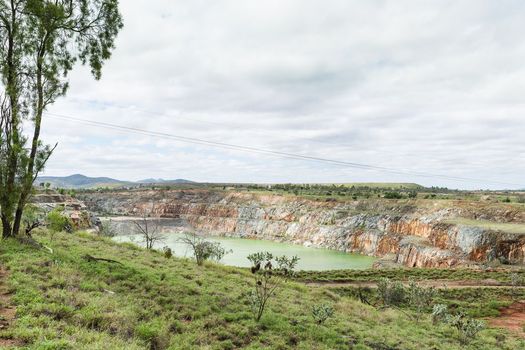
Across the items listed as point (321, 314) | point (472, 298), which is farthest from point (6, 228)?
point (472, 298)

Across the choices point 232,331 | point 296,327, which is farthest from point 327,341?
point 232,331

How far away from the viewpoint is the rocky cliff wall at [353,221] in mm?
56312

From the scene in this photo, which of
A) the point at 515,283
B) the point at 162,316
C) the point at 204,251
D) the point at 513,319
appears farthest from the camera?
the point at 204,251

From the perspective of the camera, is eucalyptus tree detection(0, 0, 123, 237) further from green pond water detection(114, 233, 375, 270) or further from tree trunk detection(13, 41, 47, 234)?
green pond water detection(114, 233, 375, 270)

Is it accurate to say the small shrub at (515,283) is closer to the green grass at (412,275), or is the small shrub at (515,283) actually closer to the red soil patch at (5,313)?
the green grass at (412,275)

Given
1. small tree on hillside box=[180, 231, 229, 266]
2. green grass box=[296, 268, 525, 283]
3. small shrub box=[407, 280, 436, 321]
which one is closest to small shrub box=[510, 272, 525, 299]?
green grass box=[296, 268, 525, 283]

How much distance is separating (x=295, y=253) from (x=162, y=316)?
67.6m

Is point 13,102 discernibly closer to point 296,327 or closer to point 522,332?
point 296,327

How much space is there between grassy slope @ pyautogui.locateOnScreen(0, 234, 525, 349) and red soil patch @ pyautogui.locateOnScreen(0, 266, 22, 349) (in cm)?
20

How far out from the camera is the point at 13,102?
16688 millimetres

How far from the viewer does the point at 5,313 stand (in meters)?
9.40

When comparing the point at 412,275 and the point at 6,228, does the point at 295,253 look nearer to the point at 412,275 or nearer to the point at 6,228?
the point at 412,275

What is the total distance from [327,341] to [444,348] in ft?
20.0

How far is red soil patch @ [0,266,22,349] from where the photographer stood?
763 centimetres
